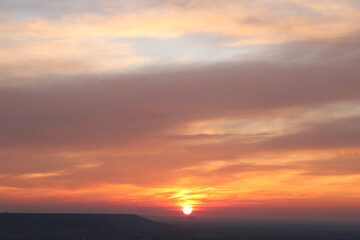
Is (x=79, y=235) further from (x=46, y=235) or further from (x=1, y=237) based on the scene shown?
(x=1, y=237)

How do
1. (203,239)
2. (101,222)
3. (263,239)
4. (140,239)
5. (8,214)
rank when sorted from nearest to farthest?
1. (140,239)
2. (203,239)
3. (263,239)
4. (8,214)
5. (101,222)

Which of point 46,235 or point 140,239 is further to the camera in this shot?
point 46,235

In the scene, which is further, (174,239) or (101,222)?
(101,222)

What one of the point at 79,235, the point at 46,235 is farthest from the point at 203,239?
the point at 46,235

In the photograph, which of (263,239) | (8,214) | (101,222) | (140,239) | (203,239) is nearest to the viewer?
(140,239)

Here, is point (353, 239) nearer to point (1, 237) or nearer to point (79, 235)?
point (79, 235)

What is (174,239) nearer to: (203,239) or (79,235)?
(203,239)

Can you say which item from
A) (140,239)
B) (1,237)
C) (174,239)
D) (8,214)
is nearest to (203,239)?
(174,239)

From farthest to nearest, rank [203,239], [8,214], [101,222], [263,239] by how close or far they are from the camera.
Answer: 1. [101,222]
2. [8,214]
3. [263,239]
4. [203,239]
